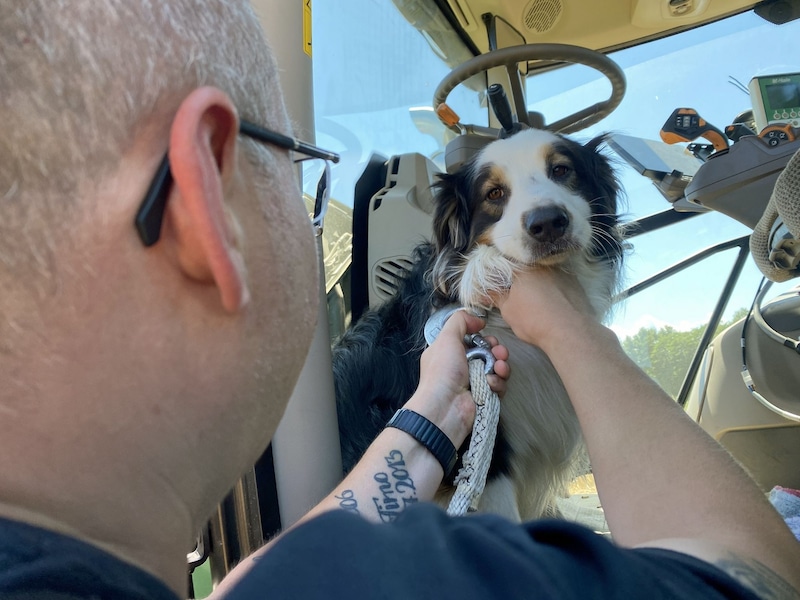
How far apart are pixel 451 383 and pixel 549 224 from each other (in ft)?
1.81

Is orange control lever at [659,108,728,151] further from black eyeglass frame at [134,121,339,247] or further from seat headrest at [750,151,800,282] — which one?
black eyeglass frame at [134,121,339,247]

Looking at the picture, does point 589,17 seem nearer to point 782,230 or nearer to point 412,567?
point 782,230

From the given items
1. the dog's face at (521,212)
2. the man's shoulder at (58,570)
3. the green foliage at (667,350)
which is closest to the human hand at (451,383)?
the dog's face at (521,212)

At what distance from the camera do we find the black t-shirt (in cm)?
34

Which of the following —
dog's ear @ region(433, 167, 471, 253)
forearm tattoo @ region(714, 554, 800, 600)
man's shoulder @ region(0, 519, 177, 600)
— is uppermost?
man's shoulder @ region(0, 519, 177, 600)

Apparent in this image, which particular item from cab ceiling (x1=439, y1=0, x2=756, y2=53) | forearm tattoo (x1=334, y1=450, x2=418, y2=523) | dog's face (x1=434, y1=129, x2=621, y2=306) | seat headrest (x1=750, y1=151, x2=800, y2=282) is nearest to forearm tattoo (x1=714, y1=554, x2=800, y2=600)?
forearm tattoo (x1=334, y1=450, x2=418, y2=523)

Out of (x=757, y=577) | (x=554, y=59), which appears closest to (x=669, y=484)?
(x=757, y=577)

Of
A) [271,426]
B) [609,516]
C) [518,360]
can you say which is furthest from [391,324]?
[271,426]

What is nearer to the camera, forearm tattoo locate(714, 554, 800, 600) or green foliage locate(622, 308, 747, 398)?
forearm tattoo locate(714, 554, 800, 600)

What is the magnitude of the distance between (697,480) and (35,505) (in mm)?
570

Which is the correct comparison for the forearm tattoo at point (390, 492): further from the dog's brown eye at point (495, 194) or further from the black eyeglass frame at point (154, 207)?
the dog's brown eye at point (495, 194)

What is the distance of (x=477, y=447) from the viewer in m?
1.14

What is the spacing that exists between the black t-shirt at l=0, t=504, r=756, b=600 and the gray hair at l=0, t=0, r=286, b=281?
178mm

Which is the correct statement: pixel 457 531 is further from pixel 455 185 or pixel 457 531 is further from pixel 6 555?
pixel 455 185
